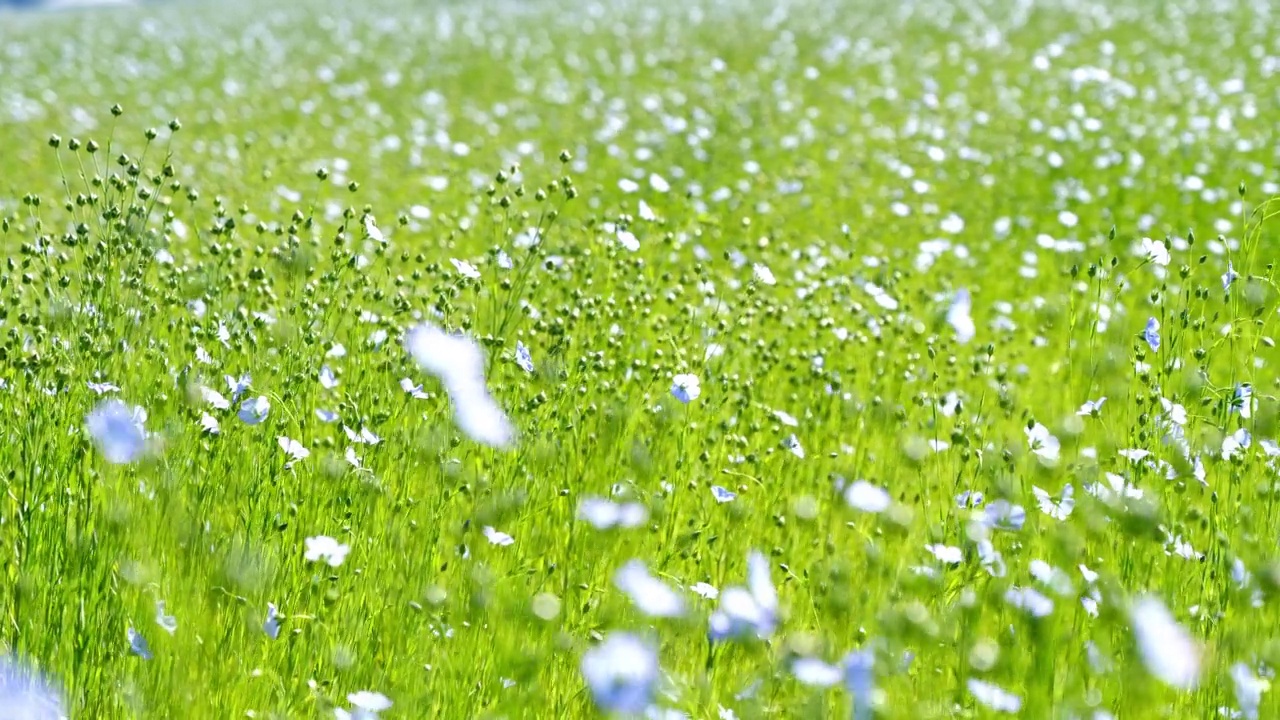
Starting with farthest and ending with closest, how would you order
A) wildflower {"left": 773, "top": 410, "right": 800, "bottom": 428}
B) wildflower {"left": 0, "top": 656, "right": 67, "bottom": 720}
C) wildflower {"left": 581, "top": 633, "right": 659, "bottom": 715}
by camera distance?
1. wildflower {"left": 773, "top": 410, "right": 800, "bottom": 428}
2. wildflower {"left": 0, "top": 656, "right": 67, "bottom": 720}
3. wildflower {"left": 581, "top": 633, "right": 659, "bottom": 715}

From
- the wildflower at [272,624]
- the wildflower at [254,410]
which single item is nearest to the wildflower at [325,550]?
the wildflower at [272,624]

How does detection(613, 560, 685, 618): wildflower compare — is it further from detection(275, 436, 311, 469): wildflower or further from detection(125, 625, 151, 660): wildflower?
detection(275, 436, 311, 469): wildflower

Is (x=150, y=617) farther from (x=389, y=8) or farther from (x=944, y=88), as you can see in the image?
(x=389, y=8)

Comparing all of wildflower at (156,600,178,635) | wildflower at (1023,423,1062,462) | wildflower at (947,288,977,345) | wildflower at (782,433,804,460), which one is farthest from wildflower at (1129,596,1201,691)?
wildflower at (947,288,977,345)

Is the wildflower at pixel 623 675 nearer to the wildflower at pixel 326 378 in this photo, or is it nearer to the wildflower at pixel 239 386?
the wildflower at pixel 239 386

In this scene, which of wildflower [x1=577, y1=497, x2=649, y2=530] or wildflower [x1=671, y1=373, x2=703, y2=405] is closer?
wildflower [x1=577, y1=497, x2=649, y2=530]

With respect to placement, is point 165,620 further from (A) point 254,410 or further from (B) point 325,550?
(A) point 254,410

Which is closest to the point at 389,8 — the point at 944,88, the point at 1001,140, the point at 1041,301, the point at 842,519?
the point at 944,88
